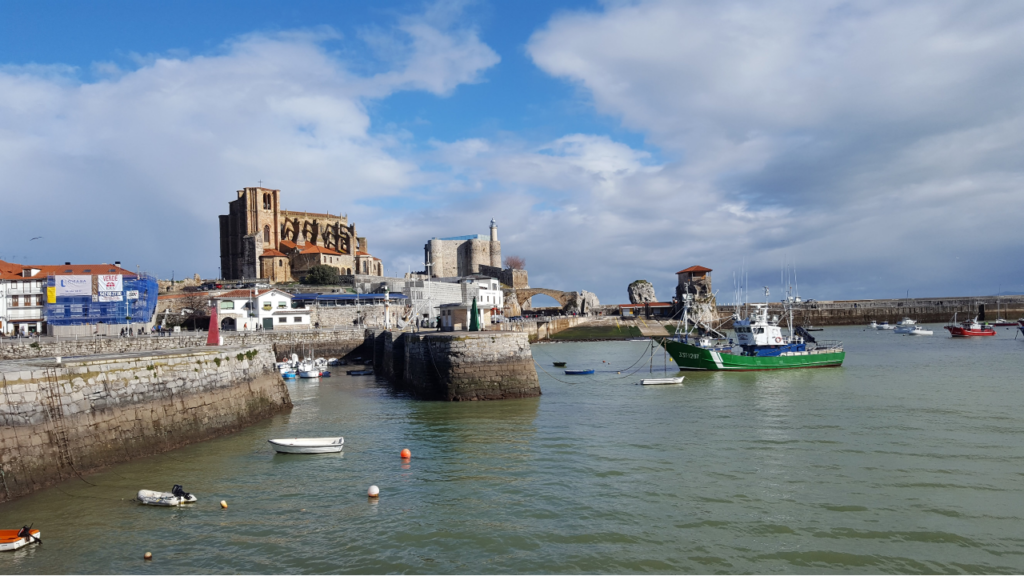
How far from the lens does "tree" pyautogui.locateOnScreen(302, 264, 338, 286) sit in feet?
241

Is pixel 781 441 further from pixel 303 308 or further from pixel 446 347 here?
pixel 303 308

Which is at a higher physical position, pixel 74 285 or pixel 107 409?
pixel 74 285

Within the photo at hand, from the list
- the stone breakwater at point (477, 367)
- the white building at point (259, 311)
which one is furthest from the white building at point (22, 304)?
the stone breakwater at point (477, 367)

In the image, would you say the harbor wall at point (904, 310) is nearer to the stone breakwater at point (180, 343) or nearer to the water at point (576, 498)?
the stone breakwater at point (180, 343)

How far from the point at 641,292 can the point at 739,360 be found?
2802 inches

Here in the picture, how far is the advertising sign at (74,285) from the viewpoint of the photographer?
44625 millimetres

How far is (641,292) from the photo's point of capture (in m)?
108

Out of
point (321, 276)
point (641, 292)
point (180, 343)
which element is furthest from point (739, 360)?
point (641, 292)

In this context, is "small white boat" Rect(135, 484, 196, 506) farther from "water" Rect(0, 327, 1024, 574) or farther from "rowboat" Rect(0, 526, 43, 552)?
"rowboat" Rect(0, 526, 43, 552)

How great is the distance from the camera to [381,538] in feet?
35.5

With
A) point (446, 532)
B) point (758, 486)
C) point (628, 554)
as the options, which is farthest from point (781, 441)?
point (446, 532)

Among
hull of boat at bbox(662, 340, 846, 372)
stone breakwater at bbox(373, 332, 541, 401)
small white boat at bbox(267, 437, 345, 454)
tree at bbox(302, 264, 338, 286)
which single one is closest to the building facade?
tree at bbox(302, 264, 338, 286)

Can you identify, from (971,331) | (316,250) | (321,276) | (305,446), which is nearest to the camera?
(305,446)

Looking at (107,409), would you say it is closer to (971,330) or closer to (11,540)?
(11,540)
